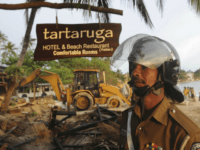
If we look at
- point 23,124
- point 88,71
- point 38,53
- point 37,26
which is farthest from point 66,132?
point 88,71

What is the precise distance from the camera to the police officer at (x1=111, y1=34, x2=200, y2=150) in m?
0.93

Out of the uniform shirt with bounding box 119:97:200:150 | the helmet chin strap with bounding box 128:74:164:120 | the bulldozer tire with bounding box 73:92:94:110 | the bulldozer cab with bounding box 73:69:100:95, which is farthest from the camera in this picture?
the bulldozer cab with bounding box 73:69:100:95

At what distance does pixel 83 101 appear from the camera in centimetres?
993

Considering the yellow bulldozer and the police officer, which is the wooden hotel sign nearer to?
the police officer

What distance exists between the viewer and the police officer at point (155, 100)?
0.93m

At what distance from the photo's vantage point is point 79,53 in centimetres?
265

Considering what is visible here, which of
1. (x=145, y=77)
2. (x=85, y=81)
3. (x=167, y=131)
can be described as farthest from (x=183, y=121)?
(x=85, y=81)

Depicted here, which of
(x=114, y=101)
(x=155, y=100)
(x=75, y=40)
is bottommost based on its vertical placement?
(x=114, y=101)

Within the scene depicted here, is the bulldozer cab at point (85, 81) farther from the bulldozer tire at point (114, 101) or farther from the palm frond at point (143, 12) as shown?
the palm frond at point (143, 12)

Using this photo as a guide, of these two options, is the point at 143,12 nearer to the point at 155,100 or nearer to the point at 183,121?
the point at 155,100

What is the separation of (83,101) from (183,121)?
9299mm

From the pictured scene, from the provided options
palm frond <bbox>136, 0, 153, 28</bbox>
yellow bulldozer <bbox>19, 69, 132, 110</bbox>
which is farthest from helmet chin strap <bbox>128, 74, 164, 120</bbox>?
yellow bulldozer <bbox>19, 69, 132, 110</bbox>

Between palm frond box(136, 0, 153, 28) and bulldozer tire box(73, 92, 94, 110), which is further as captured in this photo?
bulldozer tire box(73, 92, 94, 110)

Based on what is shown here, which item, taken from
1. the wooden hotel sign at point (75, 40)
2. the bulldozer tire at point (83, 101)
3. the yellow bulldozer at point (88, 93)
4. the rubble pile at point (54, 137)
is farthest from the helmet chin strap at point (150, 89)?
the bulldozer tire at point (83, 101)
